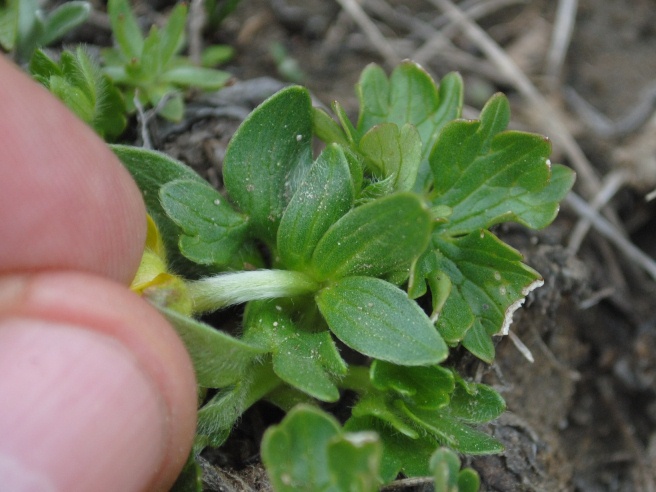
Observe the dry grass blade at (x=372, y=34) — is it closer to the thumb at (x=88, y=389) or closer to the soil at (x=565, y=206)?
the soil at (x=565, y=206)

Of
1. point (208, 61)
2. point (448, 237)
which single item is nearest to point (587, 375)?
point (448, 237)

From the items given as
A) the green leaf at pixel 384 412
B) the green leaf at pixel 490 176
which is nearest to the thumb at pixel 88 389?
the green leaf at pixel 384 412

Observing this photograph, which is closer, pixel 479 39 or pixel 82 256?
pixel 82 256

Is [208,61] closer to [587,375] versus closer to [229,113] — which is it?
[229,113]

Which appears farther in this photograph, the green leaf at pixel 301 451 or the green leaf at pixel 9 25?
the green leaf at pixel 9 25

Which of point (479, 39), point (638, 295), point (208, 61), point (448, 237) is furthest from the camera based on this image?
point (479, 39)

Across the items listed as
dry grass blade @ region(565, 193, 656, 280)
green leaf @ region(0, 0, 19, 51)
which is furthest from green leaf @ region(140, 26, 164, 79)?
dry grass blade @ region(565, 193, 656, 280)
